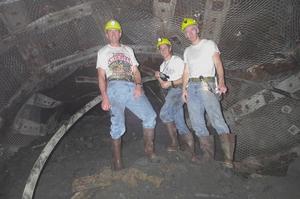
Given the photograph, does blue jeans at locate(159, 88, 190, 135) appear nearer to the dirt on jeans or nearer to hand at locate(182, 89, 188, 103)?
hand at locate(182, 89, 188, 103)

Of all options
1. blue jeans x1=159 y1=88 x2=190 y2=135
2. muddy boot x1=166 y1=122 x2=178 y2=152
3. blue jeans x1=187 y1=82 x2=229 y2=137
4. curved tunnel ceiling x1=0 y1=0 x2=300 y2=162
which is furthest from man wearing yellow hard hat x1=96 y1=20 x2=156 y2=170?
curved tunnel ceiling x1=0 y1=0 x2=300 y2=162

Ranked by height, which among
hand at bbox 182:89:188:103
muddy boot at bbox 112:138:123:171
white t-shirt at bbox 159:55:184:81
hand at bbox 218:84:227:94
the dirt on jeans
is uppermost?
white t-shirt at bbox 159:55:184:81

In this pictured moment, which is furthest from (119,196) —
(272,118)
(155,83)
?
(272,118)

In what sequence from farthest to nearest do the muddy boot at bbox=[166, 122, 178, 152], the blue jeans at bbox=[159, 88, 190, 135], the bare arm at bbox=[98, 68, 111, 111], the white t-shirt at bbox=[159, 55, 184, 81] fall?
the muddy boot at bbox=[166, 122, 178, 152], the blue jeans at bbox=[159, 88, 190, 135], the white t-shirt at bbox=[159, 55, 184, 81], the bare arm at bbox=[98, 68, 111, 111]

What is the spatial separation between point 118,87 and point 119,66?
39 cm

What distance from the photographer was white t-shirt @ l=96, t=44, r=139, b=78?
195 inches

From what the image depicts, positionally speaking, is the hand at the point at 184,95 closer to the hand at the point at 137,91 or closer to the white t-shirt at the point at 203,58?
the white t-shirt at the point at 203,58

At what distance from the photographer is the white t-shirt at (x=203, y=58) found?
476cm

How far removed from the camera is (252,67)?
591 cm

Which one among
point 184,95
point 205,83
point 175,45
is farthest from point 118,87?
point 175,45

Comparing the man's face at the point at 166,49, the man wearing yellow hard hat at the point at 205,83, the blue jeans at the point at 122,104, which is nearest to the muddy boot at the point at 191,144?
the man wearing yellow hard hat at the point at 205,83

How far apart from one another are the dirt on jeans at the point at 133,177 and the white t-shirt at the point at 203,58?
1813 millimetres

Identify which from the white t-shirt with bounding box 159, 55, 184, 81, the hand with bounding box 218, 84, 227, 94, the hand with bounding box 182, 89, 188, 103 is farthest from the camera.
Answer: the white t-shirt with bounding box 159, 55, 184, 81

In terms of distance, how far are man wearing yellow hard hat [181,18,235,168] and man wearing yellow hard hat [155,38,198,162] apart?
282mm
